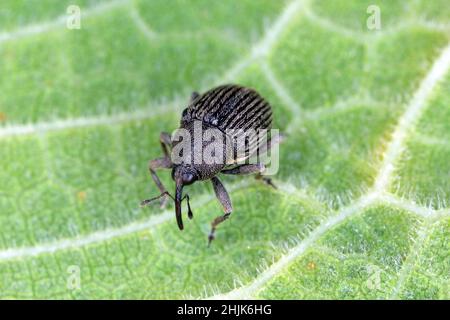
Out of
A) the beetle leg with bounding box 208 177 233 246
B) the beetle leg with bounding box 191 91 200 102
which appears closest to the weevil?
the beetle leg with bounding box 208 177 233 246

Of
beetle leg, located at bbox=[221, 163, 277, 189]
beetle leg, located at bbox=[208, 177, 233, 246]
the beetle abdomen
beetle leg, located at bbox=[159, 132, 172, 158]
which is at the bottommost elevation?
→ beetle leg, located at bbox=[208, 177, 233, 246]

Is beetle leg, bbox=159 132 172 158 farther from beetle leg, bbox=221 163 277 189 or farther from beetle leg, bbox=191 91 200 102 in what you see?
beetle leg, bbox=221 163 277 189

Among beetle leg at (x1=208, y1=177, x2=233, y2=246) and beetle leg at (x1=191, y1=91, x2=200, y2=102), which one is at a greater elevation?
beetle leg at (x1=191, y1=91, x2=200, y2=102)

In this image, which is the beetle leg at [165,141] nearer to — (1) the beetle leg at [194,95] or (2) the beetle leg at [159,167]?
(2) the beetle leg at [159,167]

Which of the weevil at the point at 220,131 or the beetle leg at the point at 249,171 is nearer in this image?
the weevil at the point at 220,131

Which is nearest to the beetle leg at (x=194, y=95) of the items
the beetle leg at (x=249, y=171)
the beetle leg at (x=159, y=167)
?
the beetle leg at (x=159, y=167)

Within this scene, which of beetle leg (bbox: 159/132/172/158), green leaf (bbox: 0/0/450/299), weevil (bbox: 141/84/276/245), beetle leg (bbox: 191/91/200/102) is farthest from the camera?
beetle leg (bbox: 191/91/200/102)

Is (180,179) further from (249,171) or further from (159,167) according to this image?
(249,171)
